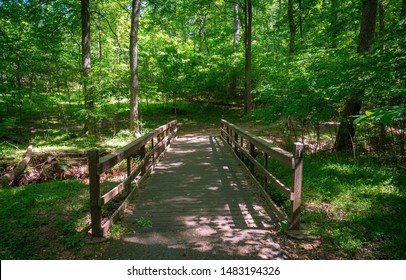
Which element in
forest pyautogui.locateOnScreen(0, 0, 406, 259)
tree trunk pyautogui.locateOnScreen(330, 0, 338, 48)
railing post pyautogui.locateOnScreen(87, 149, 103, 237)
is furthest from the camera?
tree trunk pyautogui.locateOnScreen(330, 0, 338, 48)

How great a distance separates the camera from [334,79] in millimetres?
5680

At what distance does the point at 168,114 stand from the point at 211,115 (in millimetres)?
3379

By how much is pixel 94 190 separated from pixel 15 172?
5846 millimetres

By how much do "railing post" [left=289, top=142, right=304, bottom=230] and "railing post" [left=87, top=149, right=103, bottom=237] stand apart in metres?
2.38

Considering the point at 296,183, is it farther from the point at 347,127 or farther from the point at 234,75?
the point at 234,75

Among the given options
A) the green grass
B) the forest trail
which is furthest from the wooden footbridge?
the green grass

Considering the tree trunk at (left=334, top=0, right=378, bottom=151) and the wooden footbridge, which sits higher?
the tree trunk at (left=334, top=0, right=378, bottom=151)

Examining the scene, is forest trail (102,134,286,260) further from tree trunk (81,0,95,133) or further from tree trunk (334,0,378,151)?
tree trunk (81,0,95,133)

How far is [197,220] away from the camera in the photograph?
3768mm

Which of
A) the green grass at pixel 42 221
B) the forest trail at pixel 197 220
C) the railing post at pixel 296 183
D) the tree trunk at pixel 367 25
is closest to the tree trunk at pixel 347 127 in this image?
the tree trunk at pixel 367 25

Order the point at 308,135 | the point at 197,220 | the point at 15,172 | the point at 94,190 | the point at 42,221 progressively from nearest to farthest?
the point at 94,190 → the point at 197,220 → the point at 42,221 → the point at 15,172 → the point at 308,135

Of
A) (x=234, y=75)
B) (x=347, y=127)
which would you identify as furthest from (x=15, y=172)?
(x=234, y=75)

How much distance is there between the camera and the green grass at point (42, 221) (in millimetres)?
3131

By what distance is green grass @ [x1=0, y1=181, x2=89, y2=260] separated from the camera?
10.3 ft
